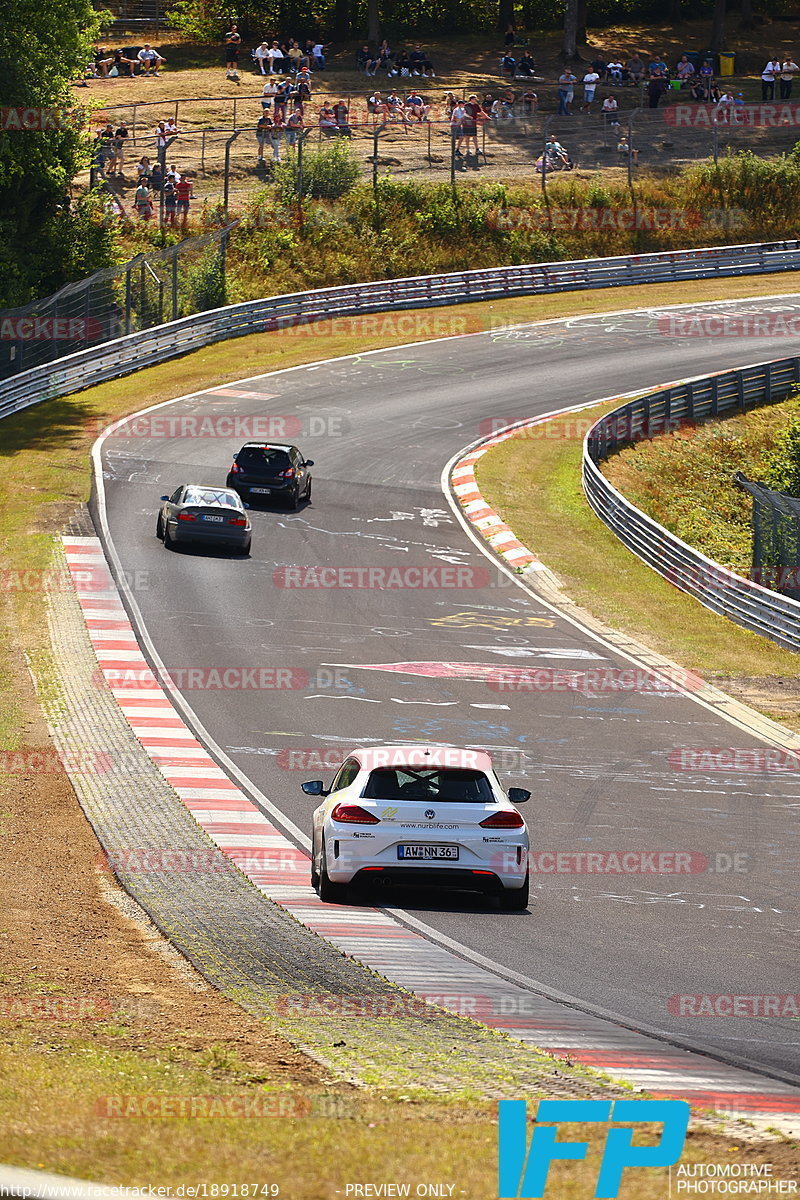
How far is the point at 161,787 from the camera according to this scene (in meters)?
17.3

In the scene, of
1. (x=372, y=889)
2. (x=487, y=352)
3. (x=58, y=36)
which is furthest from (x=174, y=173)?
(x=372, y=889)

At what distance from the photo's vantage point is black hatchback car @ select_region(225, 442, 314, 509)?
3484cm

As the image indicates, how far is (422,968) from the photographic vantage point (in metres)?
11.0

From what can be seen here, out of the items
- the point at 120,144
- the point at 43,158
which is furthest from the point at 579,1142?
the point at 120,144

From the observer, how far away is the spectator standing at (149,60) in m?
78.1

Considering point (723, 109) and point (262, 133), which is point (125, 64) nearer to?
point (262, 133)

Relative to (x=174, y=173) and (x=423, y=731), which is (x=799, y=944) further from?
(x=174, y=173)

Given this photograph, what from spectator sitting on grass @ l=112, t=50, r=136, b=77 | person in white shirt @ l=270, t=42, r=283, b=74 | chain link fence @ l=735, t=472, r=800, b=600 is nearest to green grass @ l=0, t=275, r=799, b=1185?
chain link fence @ l=735, t=472, r=800, b=600

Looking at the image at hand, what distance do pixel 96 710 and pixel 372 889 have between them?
883 centimetres

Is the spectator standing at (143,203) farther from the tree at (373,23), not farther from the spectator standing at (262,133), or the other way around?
the tree at (373,23)

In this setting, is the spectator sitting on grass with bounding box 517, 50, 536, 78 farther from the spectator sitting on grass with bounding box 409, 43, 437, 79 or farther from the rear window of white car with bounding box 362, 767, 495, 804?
the rear window of white car with bounding box 362, 767, 495, 804

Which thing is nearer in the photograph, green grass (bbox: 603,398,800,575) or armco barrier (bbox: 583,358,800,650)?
armco barrier (bbox: 583,358,800,650)

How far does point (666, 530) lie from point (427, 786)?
22.3 m

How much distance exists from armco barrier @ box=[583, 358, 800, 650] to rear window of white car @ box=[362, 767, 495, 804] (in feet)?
49.7
